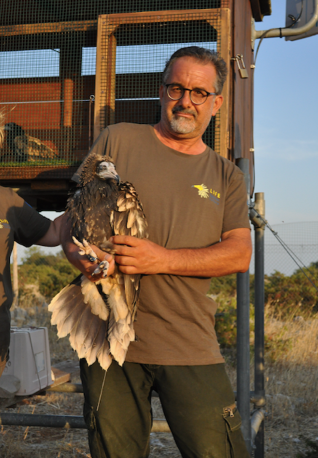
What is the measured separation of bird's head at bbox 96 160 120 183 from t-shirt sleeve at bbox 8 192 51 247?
0.76m

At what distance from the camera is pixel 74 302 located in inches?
92.4

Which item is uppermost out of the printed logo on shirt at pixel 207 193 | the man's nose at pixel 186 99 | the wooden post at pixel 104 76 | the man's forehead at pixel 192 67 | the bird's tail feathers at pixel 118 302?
the wooden post at pixel 104 76

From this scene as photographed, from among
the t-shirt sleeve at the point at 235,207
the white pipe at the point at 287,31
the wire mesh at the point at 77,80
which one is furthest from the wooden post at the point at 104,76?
the white pipe at the point at 287,31

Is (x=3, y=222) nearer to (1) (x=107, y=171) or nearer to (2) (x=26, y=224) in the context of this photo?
(2) (x=26, y=224)

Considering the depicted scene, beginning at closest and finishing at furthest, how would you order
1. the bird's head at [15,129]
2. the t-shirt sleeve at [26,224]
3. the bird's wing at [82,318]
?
the bird's wing at [82,318] → the t-shirt sleeve at [26,224] → the bird's head at [15,129]

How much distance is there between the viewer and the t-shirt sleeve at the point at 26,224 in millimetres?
2859

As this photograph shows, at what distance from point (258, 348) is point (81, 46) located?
3578 millimetres

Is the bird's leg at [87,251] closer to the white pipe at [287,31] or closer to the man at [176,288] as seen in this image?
the man at [176,288]

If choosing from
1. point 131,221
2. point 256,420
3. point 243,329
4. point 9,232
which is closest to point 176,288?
point 131,221

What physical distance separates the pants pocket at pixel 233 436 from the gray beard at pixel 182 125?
1407 millimetres

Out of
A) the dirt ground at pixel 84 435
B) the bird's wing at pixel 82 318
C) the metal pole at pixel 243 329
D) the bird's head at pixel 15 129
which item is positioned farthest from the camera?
the dirt ground at pixel 84 435

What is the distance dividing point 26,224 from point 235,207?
135 centimetres

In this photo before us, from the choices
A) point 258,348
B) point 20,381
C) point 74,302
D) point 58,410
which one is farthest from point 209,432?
point 58,410

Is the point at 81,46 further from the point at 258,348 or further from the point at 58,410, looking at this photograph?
the point at 58,410
